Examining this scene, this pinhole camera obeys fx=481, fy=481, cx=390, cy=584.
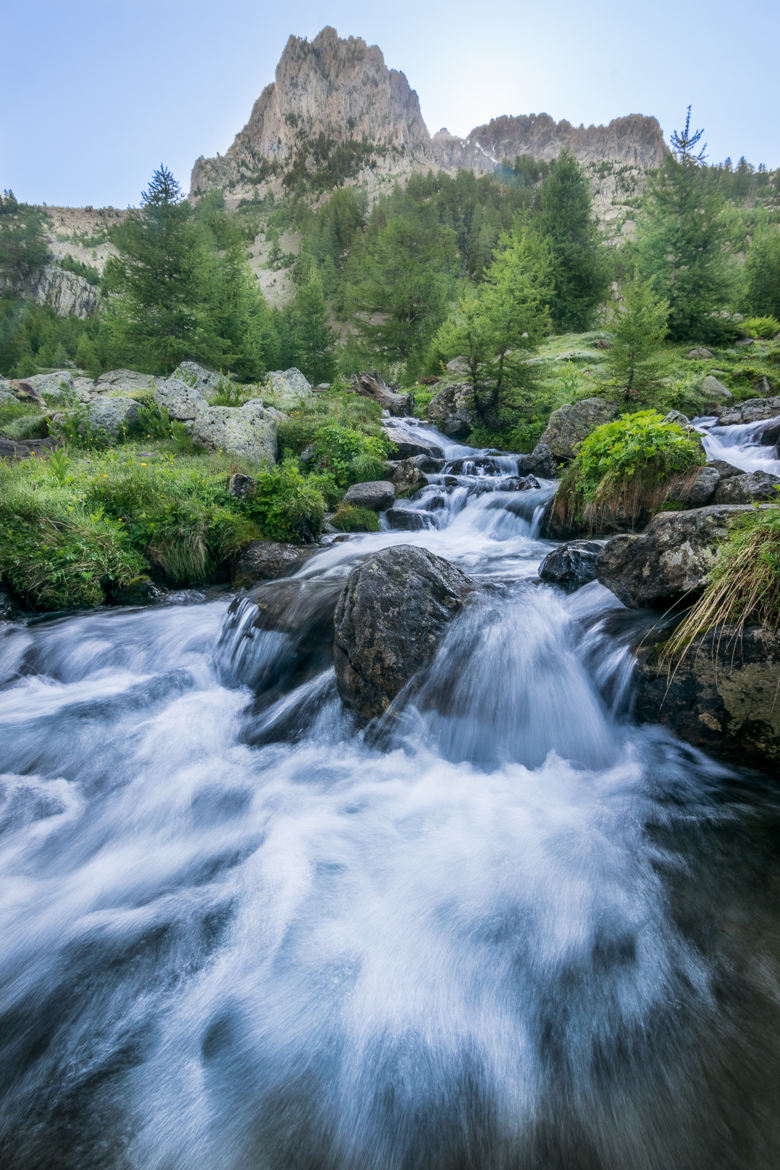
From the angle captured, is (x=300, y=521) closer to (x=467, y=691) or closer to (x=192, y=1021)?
(x=467, y=691)

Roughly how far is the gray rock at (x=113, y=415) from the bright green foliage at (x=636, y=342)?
12.9 meters

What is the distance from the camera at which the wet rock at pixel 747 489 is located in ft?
18.4

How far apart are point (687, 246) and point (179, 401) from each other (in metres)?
25.4

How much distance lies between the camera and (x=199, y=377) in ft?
61.3

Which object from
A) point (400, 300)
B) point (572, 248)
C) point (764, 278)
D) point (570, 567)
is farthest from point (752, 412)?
point (400, 300)

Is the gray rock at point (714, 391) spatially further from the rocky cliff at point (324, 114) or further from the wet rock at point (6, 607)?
the rocky cliff at point (324, 114)

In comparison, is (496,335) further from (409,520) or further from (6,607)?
(6,607)

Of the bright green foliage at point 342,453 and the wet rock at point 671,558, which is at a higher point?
the bright green foliage at point 342,453

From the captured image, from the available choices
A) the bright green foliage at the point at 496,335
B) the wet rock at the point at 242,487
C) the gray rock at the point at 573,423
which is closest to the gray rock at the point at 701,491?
the gray rock at the point at 573,423

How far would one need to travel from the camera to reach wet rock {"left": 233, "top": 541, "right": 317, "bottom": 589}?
740 cm

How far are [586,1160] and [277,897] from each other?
5.90 feet

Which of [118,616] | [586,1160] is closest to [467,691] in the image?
[586,1160]

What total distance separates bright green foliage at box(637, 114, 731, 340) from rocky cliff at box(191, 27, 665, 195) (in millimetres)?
113108

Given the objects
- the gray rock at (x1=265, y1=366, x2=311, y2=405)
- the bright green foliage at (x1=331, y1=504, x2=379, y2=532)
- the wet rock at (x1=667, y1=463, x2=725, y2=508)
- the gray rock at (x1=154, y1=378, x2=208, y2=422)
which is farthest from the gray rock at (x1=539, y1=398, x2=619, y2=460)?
the gray rock at (x1=265, y1=366, x2=311, y2=405)
